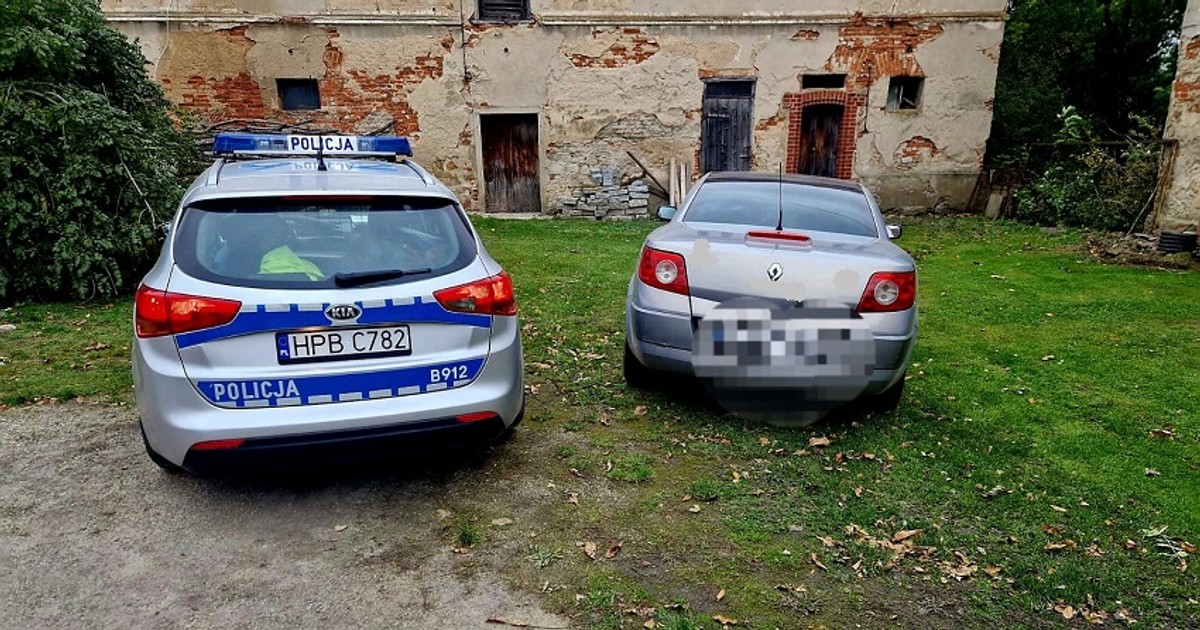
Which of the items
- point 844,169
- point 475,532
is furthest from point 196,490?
point 844,169

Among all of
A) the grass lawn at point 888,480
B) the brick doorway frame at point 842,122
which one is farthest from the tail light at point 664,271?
the brick doorway frame at point 842,122

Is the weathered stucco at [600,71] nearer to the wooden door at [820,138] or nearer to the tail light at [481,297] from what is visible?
the wooden door at [820,138]

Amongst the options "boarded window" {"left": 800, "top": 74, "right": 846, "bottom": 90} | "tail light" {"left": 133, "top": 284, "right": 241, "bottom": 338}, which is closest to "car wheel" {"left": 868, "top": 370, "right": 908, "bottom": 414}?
"tail light" {"left": 133, "top": 284, "right": 241, "bottom": 338}

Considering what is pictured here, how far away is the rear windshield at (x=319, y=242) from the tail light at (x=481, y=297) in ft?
0.43

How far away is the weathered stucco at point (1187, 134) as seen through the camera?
928 centimetres

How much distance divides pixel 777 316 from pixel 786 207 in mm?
1246

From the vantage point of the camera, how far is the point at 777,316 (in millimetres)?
3480

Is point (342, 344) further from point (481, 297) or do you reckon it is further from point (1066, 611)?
point (1066, 611)

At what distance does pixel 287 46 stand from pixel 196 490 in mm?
12145

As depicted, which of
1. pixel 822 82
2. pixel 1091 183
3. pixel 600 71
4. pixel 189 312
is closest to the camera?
pixel 189 312

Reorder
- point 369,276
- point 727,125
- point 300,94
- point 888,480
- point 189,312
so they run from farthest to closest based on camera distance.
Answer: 1. point 727,125
2. point 300,94
3. point 888,480
4. point 369,276
5. point 189,312

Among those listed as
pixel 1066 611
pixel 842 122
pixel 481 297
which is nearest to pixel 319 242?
pixel 481 297

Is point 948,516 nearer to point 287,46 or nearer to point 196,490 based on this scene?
point 196,490

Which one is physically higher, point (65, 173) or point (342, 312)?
point (65, 173)
